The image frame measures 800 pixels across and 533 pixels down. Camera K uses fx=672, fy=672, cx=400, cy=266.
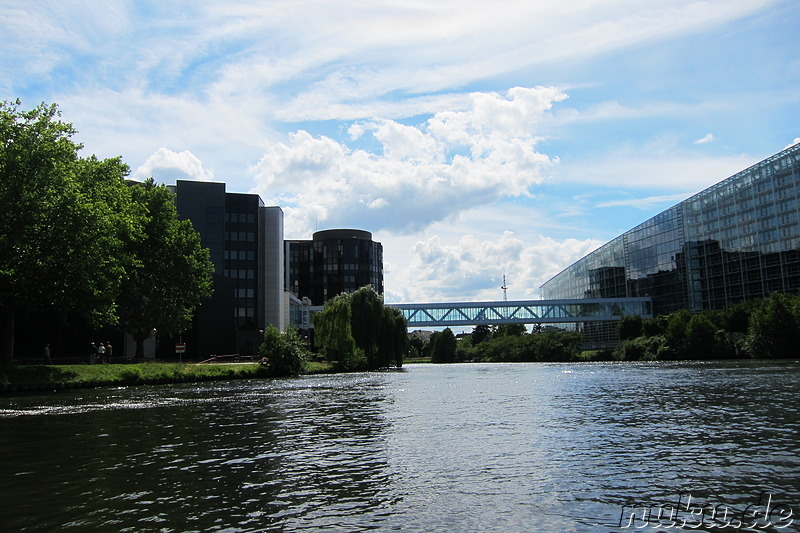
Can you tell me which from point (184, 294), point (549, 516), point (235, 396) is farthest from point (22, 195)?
point (549, 516)

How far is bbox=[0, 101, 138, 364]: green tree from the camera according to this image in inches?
1678

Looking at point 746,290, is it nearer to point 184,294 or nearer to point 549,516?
point 184,294

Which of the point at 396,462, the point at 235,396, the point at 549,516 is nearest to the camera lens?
the point at 549,516

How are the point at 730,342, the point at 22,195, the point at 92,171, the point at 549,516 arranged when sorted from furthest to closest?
the point at 730,342 < the point at 92,171 < the point at 22,195 < the point at 549,516

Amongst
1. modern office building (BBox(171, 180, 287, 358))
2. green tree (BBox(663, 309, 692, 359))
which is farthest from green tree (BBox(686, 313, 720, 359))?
modern office building (BBox(171, 180, 287, 358))

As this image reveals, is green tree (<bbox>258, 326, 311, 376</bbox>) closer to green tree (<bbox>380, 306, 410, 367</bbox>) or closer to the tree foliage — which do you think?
green tree (<bbox>380, 306, 410, 367</bbox>)

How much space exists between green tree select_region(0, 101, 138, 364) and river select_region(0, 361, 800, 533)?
663 inches

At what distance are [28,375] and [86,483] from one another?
3452 cm

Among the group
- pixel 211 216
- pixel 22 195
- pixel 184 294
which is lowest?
pixel 184 294

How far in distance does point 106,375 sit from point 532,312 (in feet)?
413

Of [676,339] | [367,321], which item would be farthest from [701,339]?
[367,321]

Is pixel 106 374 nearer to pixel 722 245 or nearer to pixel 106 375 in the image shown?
pixel 106 375

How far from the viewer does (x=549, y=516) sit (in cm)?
1075

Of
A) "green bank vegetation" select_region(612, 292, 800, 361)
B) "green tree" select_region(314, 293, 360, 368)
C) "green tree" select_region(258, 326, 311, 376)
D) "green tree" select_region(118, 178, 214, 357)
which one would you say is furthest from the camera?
"green bank vegetation" select_region(612, 292, 800, 361)
